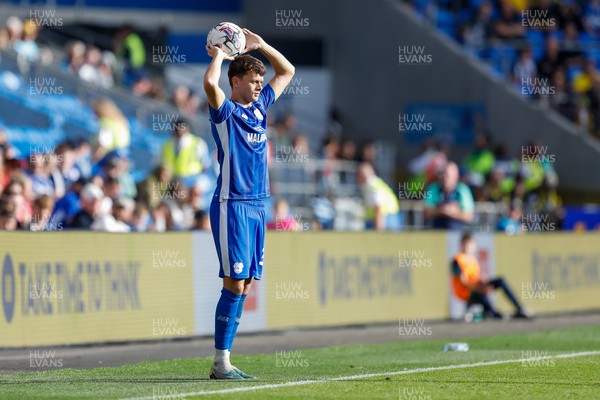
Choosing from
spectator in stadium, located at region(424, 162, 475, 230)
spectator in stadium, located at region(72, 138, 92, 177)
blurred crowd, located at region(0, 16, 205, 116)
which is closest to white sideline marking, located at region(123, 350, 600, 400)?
spectator in stadium, located at region(72, 138, 92, 177)

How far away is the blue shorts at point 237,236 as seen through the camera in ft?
32.7

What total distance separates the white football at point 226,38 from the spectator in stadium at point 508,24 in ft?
71.9

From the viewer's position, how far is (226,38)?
10180 mm

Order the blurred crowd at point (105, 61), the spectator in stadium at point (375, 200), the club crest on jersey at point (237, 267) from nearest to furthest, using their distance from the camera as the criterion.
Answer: the club crest on jersey at point (237, 267) < the spectator in stadium at point (375, 200) < the blurred crowd at point (105, 61)

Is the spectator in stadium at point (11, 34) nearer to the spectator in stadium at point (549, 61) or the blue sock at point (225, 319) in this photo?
the spectator in stadium at point (549, 61)

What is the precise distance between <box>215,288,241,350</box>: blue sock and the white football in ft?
6.20

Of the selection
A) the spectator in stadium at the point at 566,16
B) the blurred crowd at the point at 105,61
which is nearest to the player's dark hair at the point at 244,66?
the blurred crowd at the point at 105,61

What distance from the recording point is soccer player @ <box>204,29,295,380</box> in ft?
32.8

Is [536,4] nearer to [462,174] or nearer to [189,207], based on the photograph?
[462,174]

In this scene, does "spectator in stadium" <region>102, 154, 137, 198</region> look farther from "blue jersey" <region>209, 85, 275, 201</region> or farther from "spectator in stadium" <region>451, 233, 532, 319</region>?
"blue jersey" <region>209, 85, 275, 201</region>

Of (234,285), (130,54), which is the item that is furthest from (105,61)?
(234,285)

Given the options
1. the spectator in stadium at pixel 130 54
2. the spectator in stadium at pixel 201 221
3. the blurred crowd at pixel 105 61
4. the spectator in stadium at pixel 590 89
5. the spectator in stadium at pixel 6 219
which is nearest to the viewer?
the spectator in stadium at pixel 6 219

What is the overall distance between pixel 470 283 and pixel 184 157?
4844mm

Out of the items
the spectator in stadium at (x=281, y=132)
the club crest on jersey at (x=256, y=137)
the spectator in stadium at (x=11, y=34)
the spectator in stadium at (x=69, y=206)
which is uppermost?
the spectator in stadium at (x=11, y=34)
